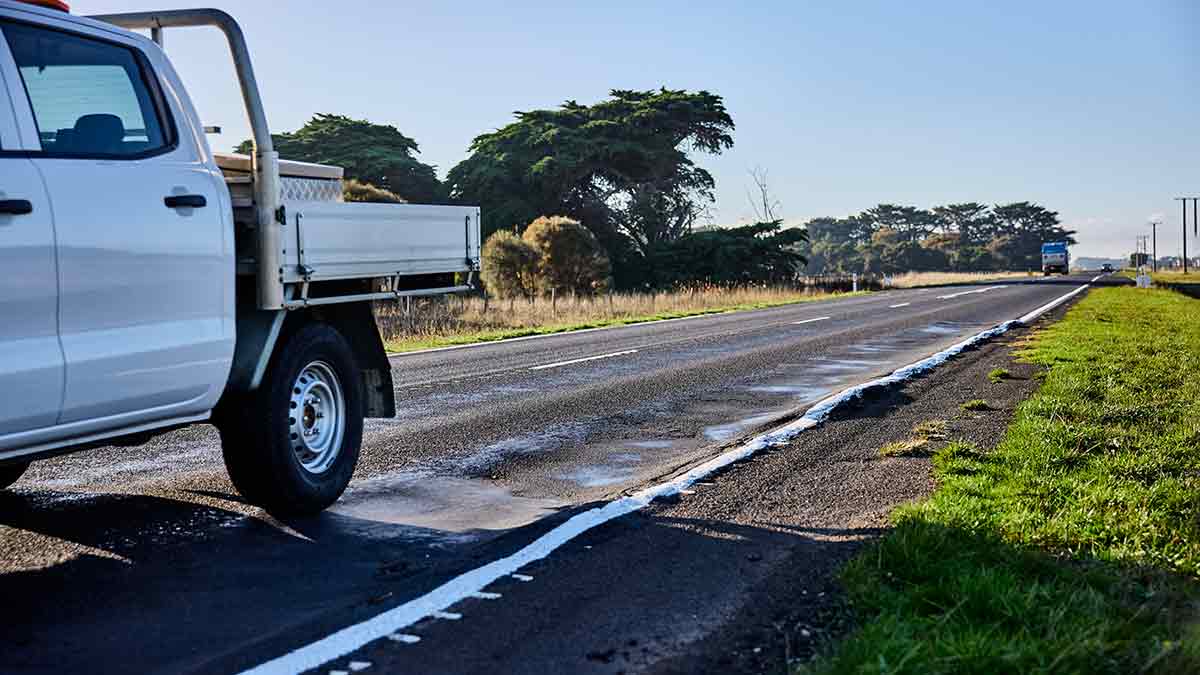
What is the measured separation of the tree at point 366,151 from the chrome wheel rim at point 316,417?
145 ft

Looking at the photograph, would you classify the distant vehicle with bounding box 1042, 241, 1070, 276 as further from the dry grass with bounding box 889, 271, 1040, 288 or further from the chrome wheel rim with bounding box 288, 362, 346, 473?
the chrome wheel rim with bounding box 288, 362, 346, 473

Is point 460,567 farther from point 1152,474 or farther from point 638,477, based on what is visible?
point 1152,474

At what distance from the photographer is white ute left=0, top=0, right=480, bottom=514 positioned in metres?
4.44

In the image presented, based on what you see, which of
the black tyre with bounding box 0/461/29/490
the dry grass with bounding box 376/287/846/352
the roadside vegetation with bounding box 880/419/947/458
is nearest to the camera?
the black tyre with bounding box 0/461/29/490

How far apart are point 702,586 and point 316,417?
250cm

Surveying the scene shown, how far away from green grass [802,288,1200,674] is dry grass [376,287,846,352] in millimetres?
12337

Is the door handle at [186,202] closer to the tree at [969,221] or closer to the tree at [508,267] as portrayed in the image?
the tree at [508,267]

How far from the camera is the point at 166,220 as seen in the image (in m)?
5.00

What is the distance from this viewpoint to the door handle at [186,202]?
5039 mm

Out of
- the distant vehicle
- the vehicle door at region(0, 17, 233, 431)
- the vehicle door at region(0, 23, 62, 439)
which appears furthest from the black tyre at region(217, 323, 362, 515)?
the distant vehicle

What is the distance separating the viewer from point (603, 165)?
53656mm

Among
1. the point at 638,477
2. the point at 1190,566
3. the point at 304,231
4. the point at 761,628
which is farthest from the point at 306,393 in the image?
the point at 1190,566

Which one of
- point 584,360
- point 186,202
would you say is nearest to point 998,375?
point 584,360

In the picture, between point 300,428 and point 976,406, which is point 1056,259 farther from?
point 300,428
